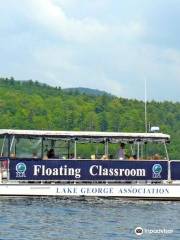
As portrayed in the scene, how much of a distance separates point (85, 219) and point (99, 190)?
5821 millimetres

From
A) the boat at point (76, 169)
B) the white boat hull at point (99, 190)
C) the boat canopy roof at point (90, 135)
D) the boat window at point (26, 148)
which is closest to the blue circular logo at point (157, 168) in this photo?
the boat at point (76, 169)

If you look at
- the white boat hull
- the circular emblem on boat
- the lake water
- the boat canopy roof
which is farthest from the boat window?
the circular emblem on boat

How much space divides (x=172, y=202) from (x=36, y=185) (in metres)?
6.41

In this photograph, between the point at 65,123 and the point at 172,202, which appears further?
the point at 65,123

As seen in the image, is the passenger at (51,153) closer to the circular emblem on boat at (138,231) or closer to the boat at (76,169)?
the boat at (76,169)

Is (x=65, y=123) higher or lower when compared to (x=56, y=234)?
higher

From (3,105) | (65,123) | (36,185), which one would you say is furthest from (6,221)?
(3,105)

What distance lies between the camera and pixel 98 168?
3994cm

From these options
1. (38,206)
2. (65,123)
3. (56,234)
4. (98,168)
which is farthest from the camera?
(65,123)

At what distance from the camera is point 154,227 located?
3266 cm

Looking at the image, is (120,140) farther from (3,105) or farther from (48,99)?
(48,99)

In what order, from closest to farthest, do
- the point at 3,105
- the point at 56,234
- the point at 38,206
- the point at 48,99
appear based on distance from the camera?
1. the point at 56,234
2. the point at 38,206
3. the point at 3,105
4. the point at 48,99

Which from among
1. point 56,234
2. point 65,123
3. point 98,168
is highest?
point 65,123

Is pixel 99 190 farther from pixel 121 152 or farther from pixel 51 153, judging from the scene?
pixel 51 153
